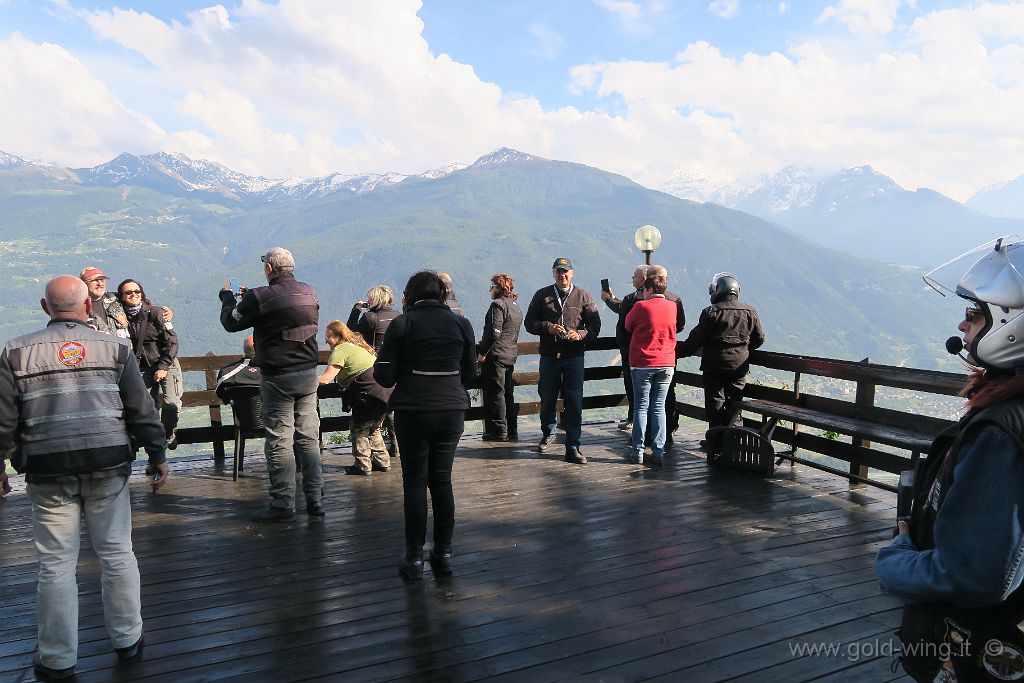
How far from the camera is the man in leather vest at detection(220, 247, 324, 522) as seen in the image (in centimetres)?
481

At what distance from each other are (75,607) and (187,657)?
566mm

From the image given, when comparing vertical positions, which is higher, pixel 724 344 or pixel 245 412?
pixel 724 344

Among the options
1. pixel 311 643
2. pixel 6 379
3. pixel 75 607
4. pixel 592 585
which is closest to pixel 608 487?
pixel 592 585

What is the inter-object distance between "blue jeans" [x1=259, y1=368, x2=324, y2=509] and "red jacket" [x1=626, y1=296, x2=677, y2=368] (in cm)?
314

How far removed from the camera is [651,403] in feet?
21.7

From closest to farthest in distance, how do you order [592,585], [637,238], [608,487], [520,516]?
[592,585], [520,516], [608,487], [637,238]

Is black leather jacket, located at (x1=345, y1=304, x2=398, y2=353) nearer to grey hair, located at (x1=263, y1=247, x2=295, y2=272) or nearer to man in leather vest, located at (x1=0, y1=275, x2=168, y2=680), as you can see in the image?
grey hair, located at (x1=263, y1=247, x2=295, y2=272)

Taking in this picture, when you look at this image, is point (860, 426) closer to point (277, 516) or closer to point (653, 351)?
point (653, 351)

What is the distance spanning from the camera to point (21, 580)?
4.01 meters

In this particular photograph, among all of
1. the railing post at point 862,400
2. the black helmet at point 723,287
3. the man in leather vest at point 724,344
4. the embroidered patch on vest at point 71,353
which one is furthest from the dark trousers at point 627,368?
the embroidered patch on vest at point 71,353

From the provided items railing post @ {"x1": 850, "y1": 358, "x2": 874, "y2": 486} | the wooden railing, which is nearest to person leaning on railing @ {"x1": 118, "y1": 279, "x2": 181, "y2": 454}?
the wooden railing

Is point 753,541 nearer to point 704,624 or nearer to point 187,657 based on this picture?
point 704,624

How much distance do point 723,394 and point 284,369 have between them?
4.38 meters

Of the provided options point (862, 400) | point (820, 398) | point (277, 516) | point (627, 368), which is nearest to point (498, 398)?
point (627, 368)
